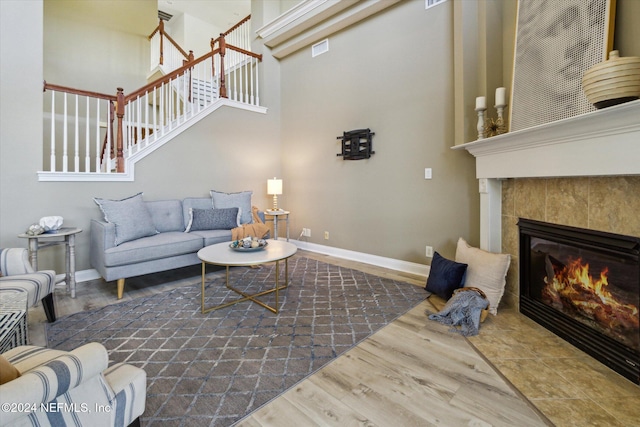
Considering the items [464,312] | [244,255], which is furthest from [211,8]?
[464,312]

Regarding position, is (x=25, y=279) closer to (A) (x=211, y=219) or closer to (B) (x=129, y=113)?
(A) (x=211, y=219)

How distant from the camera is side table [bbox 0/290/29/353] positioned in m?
1.47

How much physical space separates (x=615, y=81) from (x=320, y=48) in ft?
12.6

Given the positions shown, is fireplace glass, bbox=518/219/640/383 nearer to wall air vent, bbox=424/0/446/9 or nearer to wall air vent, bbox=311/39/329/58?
wall air vent, bbox=424/0/446/9

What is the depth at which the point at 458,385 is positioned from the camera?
5.12 ft

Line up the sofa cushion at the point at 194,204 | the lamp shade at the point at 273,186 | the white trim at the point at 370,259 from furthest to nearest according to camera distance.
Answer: the lamp shade at the point at 273,186 → the sofa cushion at the point at 194,204 → the white trim at the point at 370,259

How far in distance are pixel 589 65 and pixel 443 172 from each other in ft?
5.07

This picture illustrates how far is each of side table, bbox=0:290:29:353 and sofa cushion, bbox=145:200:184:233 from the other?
70.0 inches

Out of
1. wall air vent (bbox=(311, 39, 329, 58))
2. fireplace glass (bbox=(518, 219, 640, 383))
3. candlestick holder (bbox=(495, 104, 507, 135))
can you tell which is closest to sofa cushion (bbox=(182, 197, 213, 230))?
wall air vent (bbox=(311, 39, 329, 58))

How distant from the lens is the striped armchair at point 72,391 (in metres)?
0.74

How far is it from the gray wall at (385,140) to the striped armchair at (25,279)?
10.4 ft

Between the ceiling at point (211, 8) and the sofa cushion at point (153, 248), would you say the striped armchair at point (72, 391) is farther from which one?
the ceiling at point (211, 8)

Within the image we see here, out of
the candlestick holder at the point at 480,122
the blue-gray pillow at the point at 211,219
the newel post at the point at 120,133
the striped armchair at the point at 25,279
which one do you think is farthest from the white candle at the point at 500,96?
the newel post at the point at 120,133

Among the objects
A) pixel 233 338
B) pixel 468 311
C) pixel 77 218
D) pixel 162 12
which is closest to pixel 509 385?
pixel 468 311
